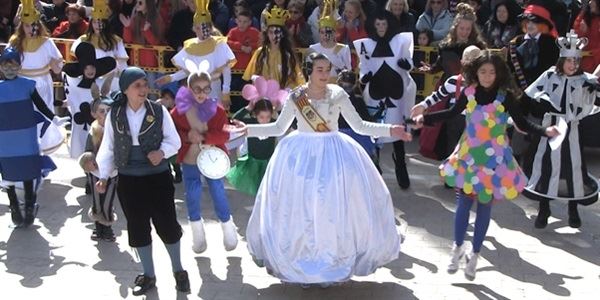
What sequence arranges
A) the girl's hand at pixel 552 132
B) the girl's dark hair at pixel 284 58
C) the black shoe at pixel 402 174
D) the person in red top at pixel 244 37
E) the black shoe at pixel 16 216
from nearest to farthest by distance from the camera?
1. the girl's hand at pixel 552 132
2. the black shoe at pixel 16 216
3. the girl's dark hair at pixel 284 58
4. the black shoe at pixel 402 174
5. the person in red top at pixel 244 37

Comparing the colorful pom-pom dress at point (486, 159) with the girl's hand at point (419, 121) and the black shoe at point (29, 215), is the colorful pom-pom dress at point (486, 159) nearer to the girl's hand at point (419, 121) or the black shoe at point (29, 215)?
the girl's hand at point (419, 121)

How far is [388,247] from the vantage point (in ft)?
20.7

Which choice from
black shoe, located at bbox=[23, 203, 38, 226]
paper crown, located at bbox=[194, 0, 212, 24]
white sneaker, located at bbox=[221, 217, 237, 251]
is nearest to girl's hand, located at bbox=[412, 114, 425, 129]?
white sneaker, located at bbox=[221, 217, 237, 251]

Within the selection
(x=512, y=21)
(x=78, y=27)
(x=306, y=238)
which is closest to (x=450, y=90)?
(x=306, y=238)

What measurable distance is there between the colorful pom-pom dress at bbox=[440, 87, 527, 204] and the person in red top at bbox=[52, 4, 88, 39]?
649 cm

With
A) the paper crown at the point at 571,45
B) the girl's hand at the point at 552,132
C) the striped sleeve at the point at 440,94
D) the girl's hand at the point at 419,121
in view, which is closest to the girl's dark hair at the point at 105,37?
the striped sleeve at the point at 440,94

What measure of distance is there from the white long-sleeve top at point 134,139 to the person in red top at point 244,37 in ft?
14.3

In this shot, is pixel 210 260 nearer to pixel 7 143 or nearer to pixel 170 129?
pixel 170 129

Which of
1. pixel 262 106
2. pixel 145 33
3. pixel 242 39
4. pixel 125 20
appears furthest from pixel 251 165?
pixel 125 20

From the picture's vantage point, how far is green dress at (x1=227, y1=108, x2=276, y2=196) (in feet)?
24.9

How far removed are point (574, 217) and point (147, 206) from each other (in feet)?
12.6

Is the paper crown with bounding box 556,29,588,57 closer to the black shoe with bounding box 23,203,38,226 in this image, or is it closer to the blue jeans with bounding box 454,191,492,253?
the blue jeans with bounding box 454,191,492,253

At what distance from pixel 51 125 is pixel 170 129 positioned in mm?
2443

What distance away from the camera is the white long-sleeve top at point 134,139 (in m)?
6.27
